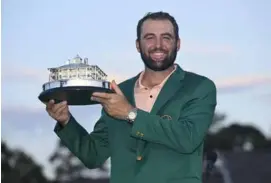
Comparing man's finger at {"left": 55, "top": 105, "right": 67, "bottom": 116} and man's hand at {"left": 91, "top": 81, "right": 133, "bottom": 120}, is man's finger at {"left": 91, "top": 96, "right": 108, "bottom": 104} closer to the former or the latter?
man's hand at {"left": 91, "top": 81, "right": 133, "bottom": 120}

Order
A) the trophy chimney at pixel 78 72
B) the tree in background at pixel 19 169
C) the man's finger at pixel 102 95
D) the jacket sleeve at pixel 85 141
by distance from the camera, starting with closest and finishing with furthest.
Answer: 1. the man's finger at pixel 102 95
2. the trophy chimney at pixel 78 72
3. the jacket sleeve at pixel 85 141
4. the tree in background at pixel 19 169

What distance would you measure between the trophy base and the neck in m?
0.16

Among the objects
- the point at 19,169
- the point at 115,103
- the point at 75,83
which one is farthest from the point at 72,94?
the point at 19,169

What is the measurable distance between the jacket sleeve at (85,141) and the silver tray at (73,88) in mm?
147

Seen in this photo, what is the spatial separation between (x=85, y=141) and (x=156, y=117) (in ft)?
0.96

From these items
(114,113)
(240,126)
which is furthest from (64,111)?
(240,126)

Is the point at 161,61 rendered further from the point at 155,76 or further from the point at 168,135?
the point at 168,135

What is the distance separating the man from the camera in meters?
1.71

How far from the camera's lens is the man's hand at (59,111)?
5.96 ft

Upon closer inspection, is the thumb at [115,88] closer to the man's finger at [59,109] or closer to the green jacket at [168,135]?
the green jacket at [168,135]

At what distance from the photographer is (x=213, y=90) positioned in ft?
6.05

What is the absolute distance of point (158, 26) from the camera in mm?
1792

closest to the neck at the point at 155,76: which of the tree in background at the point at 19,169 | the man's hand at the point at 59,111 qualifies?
the man's hand at the point at 59,111

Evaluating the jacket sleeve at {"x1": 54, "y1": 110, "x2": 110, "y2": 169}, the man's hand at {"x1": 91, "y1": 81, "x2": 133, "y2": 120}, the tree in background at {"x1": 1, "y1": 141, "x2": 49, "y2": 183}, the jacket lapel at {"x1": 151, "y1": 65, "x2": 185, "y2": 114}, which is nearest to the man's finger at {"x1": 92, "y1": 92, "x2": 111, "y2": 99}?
the man's hand at {"x1": 91, "y1": 81, "x2": 133, "y2": 120}
